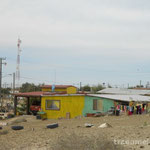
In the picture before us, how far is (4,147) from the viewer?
12305 mm

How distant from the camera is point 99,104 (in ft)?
101

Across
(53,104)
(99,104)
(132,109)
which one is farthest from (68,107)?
(132,109)

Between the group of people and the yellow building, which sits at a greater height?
the yellow building

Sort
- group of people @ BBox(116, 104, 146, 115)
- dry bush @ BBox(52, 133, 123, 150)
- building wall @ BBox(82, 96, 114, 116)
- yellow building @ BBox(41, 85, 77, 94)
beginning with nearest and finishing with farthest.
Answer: dry bush @ BBox(52, 133, 123, 150) → group of people @ BBox(116, 104, 146, 115) → building wall @ BBox(82, 96, 114, 116) → yellow building @ BBox(41, 85, 77, 94)

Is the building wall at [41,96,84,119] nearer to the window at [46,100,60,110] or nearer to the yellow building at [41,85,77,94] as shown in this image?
the window at [46,100,60,110]

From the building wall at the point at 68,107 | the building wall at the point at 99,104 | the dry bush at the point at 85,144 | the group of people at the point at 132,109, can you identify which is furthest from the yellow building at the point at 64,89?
the dry bush at the point at 85,144

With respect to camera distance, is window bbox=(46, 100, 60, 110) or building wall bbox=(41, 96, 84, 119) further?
window bbox=(46, 100, 60, 110)

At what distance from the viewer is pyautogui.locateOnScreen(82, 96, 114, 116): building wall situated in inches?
1201

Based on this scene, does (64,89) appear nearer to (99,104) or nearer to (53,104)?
(53,104)

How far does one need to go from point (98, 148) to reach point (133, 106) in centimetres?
2102

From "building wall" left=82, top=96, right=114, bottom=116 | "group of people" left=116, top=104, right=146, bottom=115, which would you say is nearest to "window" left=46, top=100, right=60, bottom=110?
"building wall" left=82, top=96, right=114, bottom=116

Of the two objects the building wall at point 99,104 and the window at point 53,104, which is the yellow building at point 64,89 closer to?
the window at point 53,104

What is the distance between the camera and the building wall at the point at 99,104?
30500mm

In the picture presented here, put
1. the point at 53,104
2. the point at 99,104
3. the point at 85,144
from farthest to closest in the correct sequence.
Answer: the point at 53,104, the point at 99,104, the point at 85,144
